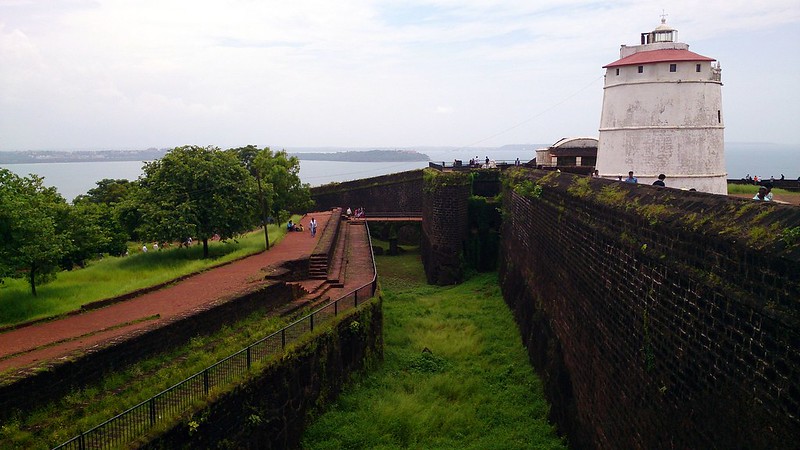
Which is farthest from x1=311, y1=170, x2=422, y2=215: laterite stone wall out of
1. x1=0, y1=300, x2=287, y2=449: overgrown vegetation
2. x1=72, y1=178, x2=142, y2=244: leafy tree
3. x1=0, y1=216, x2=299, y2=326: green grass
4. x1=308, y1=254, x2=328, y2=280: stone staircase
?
x1=0, y1=300, x2=287, y2=449: overgrown vegetation

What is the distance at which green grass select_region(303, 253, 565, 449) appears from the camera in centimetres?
1045

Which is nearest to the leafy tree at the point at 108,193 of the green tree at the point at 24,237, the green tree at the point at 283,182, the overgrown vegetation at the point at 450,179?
the green tree at the point at 283,182

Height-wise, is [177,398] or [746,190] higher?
[746,190]

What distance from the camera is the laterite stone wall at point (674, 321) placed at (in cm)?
464

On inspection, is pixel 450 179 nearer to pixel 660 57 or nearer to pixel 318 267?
pixel 318 267

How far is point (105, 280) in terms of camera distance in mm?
18406

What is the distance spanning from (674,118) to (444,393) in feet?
33.6

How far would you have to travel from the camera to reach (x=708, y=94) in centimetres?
1647

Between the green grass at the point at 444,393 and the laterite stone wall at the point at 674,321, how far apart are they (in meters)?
0.94

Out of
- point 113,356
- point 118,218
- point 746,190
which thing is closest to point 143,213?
point 118,218

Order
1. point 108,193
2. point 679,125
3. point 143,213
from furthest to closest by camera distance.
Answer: point 108,193 → point 143,213 → point 679,125

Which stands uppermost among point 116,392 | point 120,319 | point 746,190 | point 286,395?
point 746,190

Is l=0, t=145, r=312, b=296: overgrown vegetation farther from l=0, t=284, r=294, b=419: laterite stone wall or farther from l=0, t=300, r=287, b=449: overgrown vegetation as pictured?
l=0, t=300, r=287, b=449: overgrown vegetation

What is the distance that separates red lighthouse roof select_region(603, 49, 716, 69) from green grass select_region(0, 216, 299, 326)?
14.1 metres
